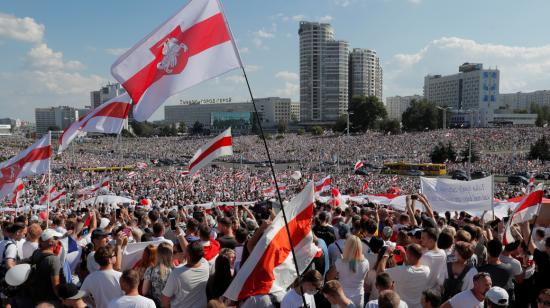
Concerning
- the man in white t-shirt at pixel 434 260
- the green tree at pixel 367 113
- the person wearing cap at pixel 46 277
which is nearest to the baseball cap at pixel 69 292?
the person wearing cap at pixel 46 277

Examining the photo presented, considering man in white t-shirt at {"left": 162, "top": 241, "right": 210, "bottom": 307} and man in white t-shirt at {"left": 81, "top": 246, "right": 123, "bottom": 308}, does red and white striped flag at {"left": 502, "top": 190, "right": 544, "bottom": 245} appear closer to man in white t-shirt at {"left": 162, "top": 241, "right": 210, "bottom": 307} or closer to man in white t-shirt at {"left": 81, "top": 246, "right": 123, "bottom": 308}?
man in white t-shirt at {"left": 162, "top": 241, "right": 210, "bottom": 307}

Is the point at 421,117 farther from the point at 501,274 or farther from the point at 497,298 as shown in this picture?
the point at 497,298

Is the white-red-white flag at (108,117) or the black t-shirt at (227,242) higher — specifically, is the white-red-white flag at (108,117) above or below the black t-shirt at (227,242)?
above

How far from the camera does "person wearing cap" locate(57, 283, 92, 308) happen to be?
399cm

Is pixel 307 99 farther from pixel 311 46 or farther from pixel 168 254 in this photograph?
pixel 168 254

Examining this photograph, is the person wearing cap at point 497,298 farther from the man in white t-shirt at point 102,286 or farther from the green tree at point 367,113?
the green tree at point 367,113

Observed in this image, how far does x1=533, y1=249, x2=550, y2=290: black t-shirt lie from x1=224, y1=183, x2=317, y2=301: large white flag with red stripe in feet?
9.10

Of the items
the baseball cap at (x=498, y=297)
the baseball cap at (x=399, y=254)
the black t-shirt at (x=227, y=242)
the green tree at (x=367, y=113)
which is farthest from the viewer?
the green tree at (x=367, y=113)

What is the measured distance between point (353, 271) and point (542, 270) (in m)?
2.18

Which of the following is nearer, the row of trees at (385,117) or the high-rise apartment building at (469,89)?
the row of trees at (385,117)

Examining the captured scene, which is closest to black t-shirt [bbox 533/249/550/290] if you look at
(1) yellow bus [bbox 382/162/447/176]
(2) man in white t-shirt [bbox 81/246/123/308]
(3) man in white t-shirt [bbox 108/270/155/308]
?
(3) man in white t-shirt [bbox 108/270/155/308]

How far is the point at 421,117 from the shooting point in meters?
93.9

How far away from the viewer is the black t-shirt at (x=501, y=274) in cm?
459

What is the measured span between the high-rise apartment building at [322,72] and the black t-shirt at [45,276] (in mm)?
152597
